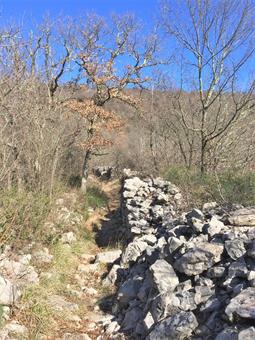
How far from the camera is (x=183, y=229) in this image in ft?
21.8

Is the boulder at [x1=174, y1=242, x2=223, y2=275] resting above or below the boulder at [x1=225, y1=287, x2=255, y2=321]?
above

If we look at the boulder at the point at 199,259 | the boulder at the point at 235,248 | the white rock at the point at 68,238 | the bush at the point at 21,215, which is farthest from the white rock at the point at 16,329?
the white rock at the point at 68,238

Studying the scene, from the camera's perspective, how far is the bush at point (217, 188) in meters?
8.19

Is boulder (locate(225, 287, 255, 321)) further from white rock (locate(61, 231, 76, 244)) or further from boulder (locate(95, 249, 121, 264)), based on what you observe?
white rock (locate(61, 231, 76, 244))

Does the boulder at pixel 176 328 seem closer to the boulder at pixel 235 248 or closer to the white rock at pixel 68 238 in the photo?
the boulder at pixel 235 248

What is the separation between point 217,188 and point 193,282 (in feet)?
13.3

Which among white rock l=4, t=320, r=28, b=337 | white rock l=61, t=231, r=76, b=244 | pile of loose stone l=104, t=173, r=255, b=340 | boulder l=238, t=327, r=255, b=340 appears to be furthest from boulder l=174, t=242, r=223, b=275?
white rock l=61, t=231, r=76, b=244

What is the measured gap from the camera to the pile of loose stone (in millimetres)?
4336

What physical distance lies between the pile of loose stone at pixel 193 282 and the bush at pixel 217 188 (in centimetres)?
86

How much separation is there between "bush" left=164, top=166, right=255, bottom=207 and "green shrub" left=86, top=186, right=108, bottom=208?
2860mm

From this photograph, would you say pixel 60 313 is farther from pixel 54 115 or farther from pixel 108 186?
pixel 108 186

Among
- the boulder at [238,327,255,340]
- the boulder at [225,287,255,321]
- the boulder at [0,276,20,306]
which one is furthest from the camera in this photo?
the boulder at [0,276,20,306]

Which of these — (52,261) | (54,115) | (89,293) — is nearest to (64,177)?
(54,115)

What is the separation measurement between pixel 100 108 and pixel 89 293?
8.80 m
